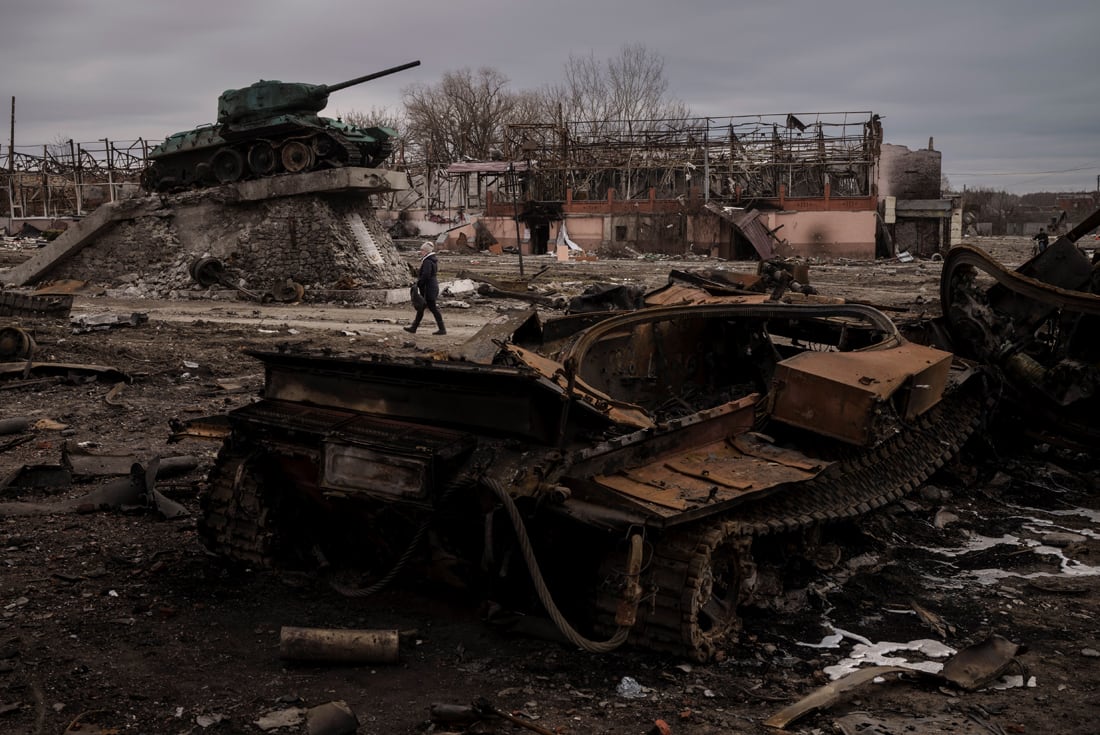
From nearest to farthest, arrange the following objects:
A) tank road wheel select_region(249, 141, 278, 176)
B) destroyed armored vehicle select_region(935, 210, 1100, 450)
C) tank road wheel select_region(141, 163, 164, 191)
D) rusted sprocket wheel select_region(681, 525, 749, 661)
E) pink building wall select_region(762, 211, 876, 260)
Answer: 1. rusted sprocket wheel select_region(681, 525, 749, 661)
2. destroyed armored vehicle select_region(935, 210, 1100, 450)
3. tank road wheel select_region(249, 141, 278, 176)
4. tank road wheel select_region(141, 163, 164, 191)
5. pink building wall select_region(762, 211, 876, 260)

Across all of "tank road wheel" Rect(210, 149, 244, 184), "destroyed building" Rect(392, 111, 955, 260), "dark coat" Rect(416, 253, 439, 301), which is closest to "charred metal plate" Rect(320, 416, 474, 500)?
"dark coat" Rect(416, 253, 439, 301)

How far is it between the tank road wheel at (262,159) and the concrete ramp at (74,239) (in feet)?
9.60

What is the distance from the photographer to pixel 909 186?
151 feet

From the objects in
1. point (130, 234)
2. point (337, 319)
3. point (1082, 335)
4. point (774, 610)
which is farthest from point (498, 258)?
point (774, 610)

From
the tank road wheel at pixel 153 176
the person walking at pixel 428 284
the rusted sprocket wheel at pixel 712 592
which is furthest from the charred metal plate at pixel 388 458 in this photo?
the tank road wheel at pixel 153 176

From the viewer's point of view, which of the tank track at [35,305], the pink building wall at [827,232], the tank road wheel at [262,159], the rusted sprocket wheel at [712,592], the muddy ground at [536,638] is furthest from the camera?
the pink building wall at [827,232]

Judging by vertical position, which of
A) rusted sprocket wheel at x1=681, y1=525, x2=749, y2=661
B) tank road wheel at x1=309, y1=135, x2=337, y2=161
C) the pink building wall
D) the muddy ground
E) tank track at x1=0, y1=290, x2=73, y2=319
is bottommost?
the muddy ground

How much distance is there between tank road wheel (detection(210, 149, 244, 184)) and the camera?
22234 mm

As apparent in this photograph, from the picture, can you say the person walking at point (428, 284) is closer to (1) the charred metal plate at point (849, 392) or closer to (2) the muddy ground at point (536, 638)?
(2) the muddy ground at point (536, 638)

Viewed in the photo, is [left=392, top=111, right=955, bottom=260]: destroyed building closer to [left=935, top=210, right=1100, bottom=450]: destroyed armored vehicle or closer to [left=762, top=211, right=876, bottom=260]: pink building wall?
[left=762, top=211, right=876, bottom=260]: pink building wall

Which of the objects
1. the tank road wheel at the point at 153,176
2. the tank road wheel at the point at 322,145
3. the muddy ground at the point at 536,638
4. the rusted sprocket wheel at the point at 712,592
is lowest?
the muddy ground at the point at 536,638

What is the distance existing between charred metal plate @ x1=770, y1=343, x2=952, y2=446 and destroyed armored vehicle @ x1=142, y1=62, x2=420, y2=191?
1669cm

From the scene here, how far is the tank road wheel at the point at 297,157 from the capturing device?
2172cm

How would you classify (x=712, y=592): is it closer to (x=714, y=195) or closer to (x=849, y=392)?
(x=849, y=392)
